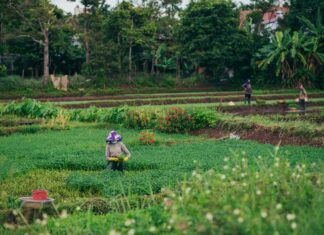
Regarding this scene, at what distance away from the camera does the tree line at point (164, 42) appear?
145ft

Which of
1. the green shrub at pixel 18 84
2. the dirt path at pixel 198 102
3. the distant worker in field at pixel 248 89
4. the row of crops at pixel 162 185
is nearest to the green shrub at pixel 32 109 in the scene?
the row of crops at pixel 162 185

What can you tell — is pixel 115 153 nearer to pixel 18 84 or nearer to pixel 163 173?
pixel 163 173

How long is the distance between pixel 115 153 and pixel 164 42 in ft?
131

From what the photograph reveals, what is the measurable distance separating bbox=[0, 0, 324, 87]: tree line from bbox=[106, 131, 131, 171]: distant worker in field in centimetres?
3021

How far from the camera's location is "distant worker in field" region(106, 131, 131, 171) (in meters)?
13.9

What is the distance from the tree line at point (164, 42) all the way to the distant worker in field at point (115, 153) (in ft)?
99.1

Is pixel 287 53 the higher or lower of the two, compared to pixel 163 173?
higher

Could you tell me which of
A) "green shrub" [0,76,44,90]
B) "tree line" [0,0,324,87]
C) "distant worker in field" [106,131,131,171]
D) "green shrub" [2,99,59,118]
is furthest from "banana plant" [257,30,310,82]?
"distant worker in field" [106,131,131,171]

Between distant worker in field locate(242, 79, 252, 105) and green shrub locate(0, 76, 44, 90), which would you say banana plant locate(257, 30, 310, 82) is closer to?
distant worker in field locate(242, 79, 252, 105)

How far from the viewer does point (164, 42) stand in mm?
53062

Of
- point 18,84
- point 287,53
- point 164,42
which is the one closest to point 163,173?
point 287,53

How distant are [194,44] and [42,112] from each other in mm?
21910

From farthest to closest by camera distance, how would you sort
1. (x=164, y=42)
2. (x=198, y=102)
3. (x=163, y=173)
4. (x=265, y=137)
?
(x=164, y=42)
(x=198, y=102)
(x=265, y=137)
(x=163, y=173)

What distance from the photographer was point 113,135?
1402 centimetres
